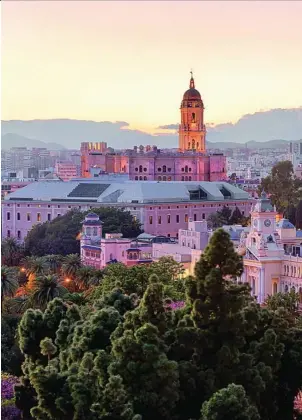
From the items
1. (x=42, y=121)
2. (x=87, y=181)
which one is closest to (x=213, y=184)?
(x=87, y=181)

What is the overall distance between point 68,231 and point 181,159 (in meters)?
7.68

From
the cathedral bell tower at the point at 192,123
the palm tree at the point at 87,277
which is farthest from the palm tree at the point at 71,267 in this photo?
the cathedral bell tower at the point at 192,123

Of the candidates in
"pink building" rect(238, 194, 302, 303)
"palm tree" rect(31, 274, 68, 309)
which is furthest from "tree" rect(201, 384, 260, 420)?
"pink building" rect(238, 194, 302, 303)

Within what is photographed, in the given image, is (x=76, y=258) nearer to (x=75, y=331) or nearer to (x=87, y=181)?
(x=75, y=331)

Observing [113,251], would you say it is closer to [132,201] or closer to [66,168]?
[132,201]

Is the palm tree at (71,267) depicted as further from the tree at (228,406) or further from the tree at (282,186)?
the tree at (282,186)

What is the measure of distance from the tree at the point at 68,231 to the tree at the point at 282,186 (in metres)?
4.90

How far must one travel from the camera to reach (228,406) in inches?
143

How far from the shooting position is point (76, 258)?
35.0ft

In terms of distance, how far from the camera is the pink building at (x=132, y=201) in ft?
55.5

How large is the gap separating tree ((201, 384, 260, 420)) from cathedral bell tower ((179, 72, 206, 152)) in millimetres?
19041

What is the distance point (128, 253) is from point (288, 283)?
2594 millimetres

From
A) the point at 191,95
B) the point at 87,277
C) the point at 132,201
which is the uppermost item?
the point at 191,95

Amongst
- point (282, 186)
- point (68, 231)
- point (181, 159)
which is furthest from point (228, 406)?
point (181, 159)
